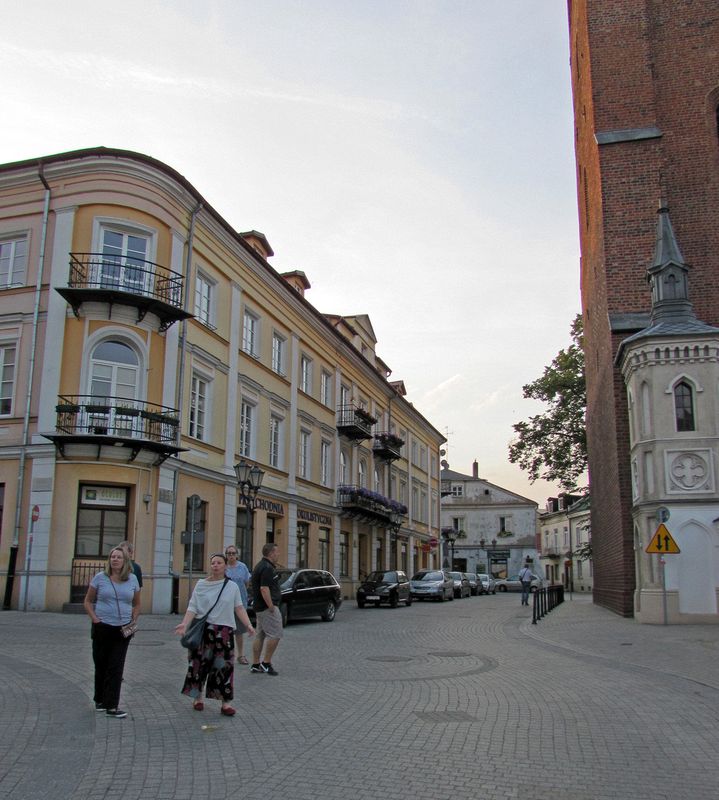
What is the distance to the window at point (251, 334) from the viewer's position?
93.7ft

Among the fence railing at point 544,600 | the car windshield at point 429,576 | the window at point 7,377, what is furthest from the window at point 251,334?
the car windshield at point 429,576

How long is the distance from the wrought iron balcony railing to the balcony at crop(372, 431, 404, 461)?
22.7 metres

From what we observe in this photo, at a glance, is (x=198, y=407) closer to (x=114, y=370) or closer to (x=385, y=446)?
(x=114, y=370)

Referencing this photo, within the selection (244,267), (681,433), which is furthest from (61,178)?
(681,433)

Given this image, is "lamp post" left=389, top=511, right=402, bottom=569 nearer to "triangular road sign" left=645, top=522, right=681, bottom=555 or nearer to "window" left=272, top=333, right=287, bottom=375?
"window" left=272, top=333, right=287, bottom=375

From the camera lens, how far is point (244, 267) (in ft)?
92.5

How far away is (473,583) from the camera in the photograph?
152 ft

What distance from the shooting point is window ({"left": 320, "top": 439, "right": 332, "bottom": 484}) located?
35.8 m

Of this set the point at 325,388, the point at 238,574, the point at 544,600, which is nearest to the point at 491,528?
the point at 325,388

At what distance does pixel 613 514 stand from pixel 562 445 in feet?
51.4

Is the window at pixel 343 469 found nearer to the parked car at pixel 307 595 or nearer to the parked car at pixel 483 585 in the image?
the parked car at pixel 483 585

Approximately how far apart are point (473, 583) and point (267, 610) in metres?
37.4

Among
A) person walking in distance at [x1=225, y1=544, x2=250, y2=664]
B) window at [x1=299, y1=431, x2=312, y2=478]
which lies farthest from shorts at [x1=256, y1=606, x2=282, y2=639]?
window at [x1=299, y1=431, x2=312, y2=478]

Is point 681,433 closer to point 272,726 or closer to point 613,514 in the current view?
point 613,514
